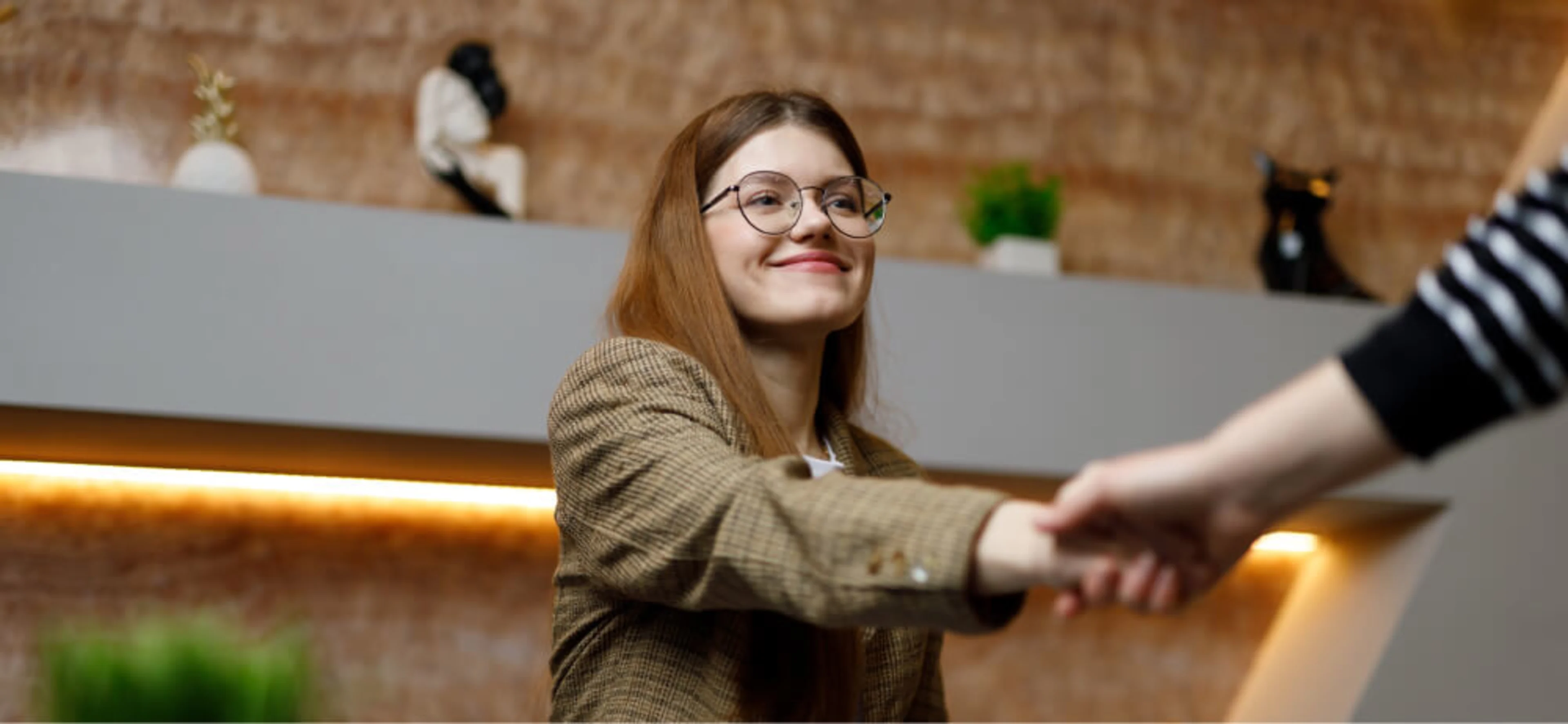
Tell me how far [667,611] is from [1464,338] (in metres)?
0.55

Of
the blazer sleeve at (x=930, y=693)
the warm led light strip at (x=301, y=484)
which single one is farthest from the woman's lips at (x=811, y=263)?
the warm led light strip at (x=301, y=484)

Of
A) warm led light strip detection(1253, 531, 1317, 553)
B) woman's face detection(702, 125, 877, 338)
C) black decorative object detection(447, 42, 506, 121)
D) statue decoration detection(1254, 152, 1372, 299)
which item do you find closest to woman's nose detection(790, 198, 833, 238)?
woman's face detection(702, 125, 877, 338)

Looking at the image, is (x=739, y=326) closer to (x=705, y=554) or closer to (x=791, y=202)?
(x=791, y=202)

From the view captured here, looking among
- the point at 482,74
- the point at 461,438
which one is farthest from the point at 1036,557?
the point at 482,74

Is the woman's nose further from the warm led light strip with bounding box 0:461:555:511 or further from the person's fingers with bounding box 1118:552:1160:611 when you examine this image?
the warm led light strip with bounding box 0:461:555:511

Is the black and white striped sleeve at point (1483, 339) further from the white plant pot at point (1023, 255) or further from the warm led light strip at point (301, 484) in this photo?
the warm led light strip at point (301, 484)

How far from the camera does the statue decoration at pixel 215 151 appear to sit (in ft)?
7.26

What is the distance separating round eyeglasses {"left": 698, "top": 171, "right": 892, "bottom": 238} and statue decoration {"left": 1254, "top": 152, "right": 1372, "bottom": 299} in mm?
1521

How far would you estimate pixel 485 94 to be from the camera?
2.40 metres

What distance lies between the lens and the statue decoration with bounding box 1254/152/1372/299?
258 cm

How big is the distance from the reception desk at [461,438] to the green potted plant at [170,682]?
5.12 feet

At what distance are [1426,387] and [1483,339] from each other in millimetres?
28

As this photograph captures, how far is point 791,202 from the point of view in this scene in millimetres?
1232

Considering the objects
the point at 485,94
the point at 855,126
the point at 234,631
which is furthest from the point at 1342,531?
the point at 234,631
